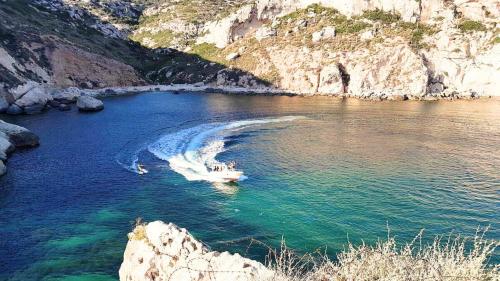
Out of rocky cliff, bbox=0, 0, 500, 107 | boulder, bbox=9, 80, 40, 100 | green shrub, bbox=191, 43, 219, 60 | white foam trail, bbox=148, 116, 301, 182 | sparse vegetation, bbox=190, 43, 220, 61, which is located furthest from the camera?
green shrub, bbox=191, 43, 219, 60

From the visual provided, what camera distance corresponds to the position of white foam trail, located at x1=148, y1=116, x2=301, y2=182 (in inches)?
2547

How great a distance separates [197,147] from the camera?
79.6m

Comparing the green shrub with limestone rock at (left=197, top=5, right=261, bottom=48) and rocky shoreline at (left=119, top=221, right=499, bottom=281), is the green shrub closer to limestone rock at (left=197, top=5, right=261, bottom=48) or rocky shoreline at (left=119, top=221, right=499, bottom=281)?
limestone rock at (left=197, top=5, right=261, bottom=48)

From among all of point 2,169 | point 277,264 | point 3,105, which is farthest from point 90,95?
point 277,264

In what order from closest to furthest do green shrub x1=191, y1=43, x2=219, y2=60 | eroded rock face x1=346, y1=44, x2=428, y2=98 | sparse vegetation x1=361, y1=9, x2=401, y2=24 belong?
eroded rock face x1=346, y1=44, x2=428, y2=98, sparse vegetation x1=361, y1=9, x2=401, y2=24, green shrub x1=191, y1=43, x2=219, y2=60

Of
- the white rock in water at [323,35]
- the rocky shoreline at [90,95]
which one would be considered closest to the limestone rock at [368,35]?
the white rock in water at [323,35]

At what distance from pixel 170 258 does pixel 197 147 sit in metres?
53.1

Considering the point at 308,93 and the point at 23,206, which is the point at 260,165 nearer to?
the point at 23,206

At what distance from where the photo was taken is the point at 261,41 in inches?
7116

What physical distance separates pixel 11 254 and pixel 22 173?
90.8 ft

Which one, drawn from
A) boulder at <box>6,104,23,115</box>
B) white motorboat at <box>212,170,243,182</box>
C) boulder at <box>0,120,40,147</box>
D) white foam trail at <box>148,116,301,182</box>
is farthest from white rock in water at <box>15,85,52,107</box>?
white motorboat at <box>212,170,243,182</box>

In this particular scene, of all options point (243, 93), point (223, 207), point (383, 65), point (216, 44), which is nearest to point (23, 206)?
point (223, 207)

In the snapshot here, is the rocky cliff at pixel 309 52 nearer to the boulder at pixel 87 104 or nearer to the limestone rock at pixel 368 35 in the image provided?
the limestone rock at pixel 368 35

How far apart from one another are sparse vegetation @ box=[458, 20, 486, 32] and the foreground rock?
15474 centimetres
